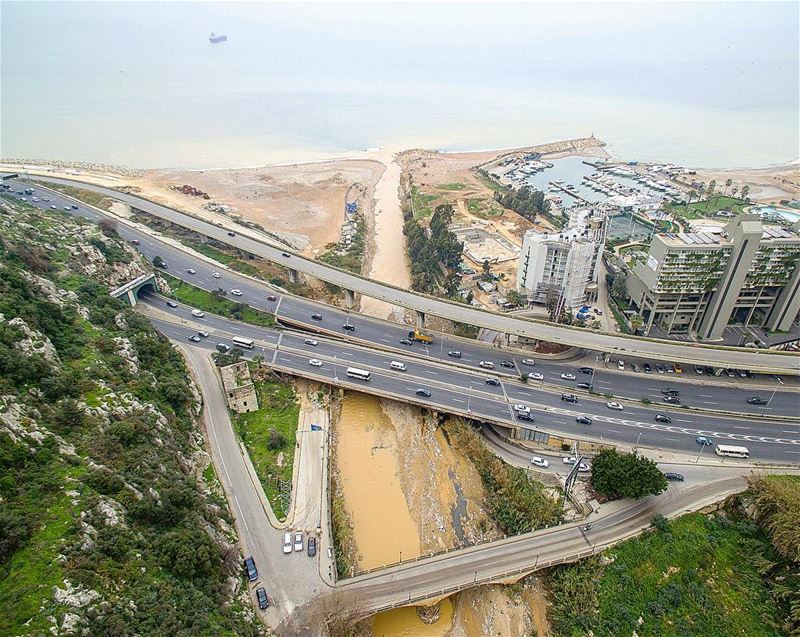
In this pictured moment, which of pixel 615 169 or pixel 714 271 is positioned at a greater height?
pixel 714 271

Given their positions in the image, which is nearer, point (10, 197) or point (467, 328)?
point (467, 328)

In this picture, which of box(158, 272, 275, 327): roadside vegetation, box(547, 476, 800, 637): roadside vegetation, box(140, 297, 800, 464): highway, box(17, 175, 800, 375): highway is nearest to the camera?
box(547, 476, 800, 637): roadside vegetation

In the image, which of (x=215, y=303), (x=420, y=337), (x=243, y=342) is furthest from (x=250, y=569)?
(x=215, y=303)

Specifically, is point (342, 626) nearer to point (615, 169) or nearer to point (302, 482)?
point (302, 482)

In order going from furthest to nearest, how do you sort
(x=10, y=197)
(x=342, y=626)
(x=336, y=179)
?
1. (x=336, y=179)
2. (x=10, y=197)
3. (x=342, y=626)

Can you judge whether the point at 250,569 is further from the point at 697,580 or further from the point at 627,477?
the point at 697,580

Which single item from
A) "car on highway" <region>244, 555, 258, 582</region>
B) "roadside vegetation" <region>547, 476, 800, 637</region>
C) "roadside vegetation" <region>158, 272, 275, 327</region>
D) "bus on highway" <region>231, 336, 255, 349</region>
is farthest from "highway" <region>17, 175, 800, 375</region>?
"car on highway" <region>244, 555, 258, 582</region>

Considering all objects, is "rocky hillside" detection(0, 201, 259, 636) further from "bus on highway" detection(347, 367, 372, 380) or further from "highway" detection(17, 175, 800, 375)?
"highway" detection(17, 175, 800, 375)

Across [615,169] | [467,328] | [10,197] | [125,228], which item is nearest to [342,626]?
[467,328]
